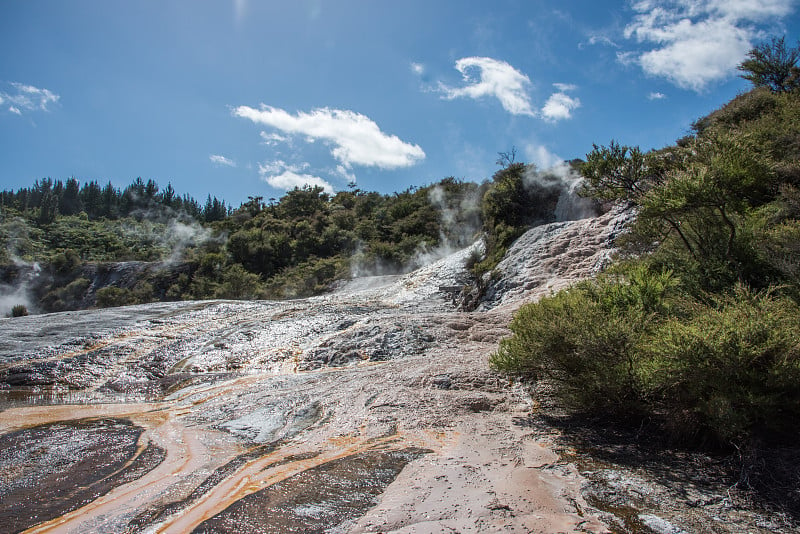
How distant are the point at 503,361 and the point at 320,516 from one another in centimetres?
357

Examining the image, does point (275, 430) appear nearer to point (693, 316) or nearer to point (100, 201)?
point (693, 316)

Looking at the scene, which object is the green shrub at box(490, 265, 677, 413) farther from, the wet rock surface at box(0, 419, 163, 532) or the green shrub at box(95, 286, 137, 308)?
the green shrub at box(95, 286, 137, 308)

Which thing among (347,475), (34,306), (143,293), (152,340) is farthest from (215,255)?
(347,475)

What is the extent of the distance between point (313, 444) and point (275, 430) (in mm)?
1050

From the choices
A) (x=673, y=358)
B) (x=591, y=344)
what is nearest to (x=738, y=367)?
(x=673, y=358)

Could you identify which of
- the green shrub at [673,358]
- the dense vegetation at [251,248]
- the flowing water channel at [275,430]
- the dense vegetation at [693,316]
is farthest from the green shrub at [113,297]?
the green shrub at [673,358]

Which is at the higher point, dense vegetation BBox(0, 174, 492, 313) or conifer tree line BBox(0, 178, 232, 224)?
conifer tree line BBox(0, 178, 232, 224)

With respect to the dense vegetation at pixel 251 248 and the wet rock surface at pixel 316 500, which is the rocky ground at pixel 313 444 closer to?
the wet rock surface at pixel 316 500

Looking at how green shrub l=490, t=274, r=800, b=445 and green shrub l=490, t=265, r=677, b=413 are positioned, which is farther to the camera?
green shrub l=490, t=265, r=677, b=413

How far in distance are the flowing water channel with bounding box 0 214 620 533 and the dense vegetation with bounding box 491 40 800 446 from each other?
1.21m

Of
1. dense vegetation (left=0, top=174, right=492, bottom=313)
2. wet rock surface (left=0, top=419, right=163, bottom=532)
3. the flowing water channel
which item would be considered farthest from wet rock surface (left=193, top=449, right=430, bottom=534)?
dense vegetation (left=0, top=174, right=492, bottom=313)

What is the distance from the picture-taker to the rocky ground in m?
3.40

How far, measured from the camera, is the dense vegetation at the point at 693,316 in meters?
4.19

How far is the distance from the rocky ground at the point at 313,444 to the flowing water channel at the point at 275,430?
1.1 inches
